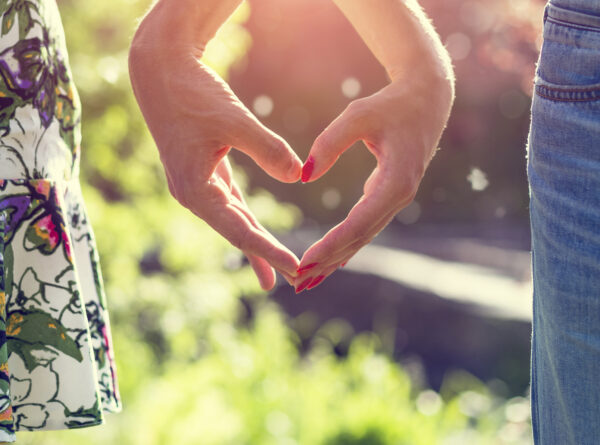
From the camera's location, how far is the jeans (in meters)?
1.09

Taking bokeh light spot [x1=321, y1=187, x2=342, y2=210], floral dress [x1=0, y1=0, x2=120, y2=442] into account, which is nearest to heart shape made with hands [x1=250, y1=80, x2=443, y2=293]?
floral dress [x1=0, y1=0, x2=120, y2=442]

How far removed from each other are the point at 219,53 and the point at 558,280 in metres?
2.65

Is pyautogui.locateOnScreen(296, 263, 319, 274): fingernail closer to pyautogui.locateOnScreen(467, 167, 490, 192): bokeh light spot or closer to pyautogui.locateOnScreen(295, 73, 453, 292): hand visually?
pyautogui.locateOnScreen(295, 73, 453, 292): hand

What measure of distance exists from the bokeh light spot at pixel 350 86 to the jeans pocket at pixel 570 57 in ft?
19.8

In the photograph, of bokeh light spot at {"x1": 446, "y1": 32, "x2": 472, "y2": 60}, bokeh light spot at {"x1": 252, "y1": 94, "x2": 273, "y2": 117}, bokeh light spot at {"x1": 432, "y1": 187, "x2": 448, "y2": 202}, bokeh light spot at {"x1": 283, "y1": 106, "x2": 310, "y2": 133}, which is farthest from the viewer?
bokeh light spot at {"x1": 432, "y1": 187, "x2": 448, "y2": 202}

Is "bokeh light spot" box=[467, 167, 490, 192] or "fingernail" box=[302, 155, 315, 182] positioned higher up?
"fingernail" box=[302, 155, 315, 182]

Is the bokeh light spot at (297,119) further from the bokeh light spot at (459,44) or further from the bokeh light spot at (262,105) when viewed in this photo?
the bokeh light spot at (459,44)

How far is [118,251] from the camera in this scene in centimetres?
386

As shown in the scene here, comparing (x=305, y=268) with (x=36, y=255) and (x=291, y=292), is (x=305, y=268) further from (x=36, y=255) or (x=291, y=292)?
(x=291, y=292)

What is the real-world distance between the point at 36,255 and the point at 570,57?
3.08ft

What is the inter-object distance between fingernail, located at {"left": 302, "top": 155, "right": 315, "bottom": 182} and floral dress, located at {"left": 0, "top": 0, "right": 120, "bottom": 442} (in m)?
0.50

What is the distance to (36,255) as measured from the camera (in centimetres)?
137

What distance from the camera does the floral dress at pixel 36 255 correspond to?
1.33 metres

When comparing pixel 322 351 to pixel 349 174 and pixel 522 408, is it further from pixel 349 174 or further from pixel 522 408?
pixel 349 174
